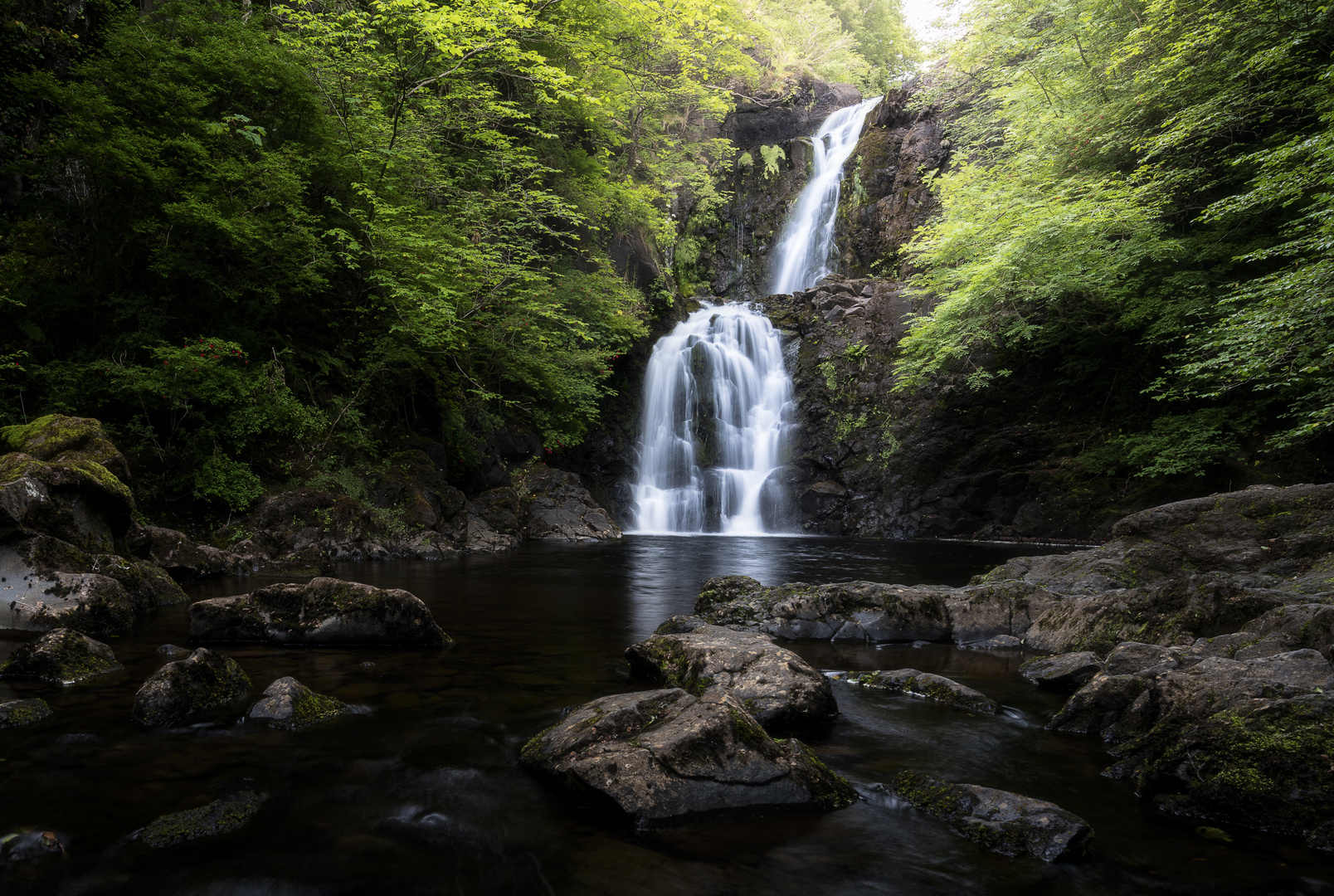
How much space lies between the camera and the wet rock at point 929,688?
484cm

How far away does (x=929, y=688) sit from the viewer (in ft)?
16.6

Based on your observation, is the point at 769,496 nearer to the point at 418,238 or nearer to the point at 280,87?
the point at 418,238

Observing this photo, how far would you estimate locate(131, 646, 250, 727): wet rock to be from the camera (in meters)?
3.99

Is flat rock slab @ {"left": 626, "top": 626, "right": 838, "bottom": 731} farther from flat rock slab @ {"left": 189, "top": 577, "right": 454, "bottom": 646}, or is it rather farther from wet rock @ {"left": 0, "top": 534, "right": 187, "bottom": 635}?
wet rock @ {"left": 0, "top": 534, "right": 187, "bottom": 635}

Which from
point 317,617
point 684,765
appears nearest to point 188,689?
point 317,617

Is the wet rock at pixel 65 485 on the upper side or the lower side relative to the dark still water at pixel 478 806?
upper

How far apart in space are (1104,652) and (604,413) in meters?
18.4

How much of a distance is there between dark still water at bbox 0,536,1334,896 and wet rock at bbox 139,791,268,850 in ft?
0.27

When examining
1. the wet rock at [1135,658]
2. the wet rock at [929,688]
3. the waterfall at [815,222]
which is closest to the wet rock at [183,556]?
the wet rock at [929,688]

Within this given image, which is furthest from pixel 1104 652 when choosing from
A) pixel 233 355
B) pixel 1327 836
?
pixel 233 355

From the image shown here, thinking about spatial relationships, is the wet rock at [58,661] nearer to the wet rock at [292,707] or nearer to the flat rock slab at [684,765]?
the wet rock at [292,707]

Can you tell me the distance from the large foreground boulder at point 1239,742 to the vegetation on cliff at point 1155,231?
6401 mm

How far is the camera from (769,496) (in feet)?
72.3

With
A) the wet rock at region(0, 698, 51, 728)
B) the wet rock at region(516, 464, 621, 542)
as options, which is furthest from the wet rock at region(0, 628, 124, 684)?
the wet rock at region(516, 464, 621, 542)
